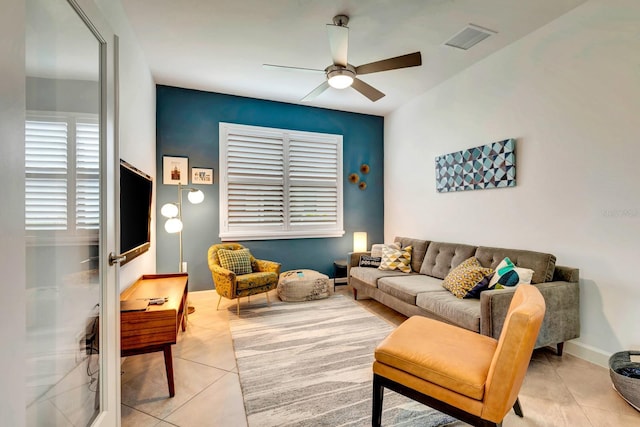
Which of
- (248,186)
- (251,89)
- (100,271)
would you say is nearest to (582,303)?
(100,271)

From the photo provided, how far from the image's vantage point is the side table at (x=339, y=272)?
15.4 feet

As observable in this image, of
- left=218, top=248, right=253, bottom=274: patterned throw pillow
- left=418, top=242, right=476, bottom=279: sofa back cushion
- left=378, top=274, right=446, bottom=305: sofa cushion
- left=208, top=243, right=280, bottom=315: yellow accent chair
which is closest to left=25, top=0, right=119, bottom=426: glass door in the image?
left=208, top=243, right=280, bottom=315: yellow accent chair

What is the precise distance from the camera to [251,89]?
4.14 meters

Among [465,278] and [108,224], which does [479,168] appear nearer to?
[465,278]

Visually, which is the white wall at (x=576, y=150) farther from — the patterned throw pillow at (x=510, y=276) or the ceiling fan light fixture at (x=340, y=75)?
the ceiling fan light fixture at (x=340, y=75)

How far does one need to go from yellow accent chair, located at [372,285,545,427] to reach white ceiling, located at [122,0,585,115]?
7.81 ft

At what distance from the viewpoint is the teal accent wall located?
4082 mm

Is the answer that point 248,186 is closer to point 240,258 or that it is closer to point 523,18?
point 240,258

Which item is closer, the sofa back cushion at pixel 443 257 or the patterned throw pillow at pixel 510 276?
the patterned throw pillow at pixel 510 276

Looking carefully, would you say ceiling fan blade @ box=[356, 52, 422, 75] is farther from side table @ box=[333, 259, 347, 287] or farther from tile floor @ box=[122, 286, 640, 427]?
side table @ box=[333, 259, 347, 287]

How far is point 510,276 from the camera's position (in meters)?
2.46

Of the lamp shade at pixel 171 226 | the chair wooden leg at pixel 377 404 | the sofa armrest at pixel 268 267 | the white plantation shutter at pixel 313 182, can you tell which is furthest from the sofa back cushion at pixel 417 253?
the lamp shade at pixel 171 226

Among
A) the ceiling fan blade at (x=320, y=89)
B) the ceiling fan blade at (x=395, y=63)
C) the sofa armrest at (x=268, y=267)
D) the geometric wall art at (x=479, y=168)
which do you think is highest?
the ceiling fan blade at (x=320, y=89)

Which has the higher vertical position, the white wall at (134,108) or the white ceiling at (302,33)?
the white ceiling at (302,33)
